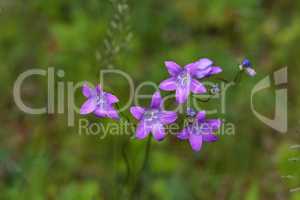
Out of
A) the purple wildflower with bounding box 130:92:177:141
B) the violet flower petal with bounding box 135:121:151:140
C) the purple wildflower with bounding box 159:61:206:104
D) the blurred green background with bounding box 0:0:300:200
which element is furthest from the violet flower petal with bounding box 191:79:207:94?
the blurred green background with bounding box 0:0:300:200

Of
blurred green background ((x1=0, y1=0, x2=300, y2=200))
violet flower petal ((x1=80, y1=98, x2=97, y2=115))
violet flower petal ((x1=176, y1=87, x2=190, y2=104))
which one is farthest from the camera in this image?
blurred green background ((x1=0, y1=0, x2=300, y2=200))

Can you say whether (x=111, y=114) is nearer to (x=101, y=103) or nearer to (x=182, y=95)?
(x=101, y=103)

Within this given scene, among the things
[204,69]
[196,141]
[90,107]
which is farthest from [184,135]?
[90,107]

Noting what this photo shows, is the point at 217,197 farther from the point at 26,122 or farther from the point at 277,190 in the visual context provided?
the point at 26,122

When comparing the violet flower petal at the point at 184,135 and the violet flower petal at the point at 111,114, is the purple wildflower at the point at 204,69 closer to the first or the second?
the violet flower petal at the point at 184,135

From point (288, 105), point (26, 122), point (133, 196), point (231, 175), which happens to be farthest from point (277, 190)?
point (26, 122)

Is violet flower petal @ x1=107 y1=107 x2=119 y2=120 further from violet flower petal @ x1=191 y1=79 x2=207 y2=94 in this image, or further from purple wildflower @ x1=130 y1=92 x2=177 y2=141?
violet flower petal @ x1=191 y1=79 x2=207 y2=94
